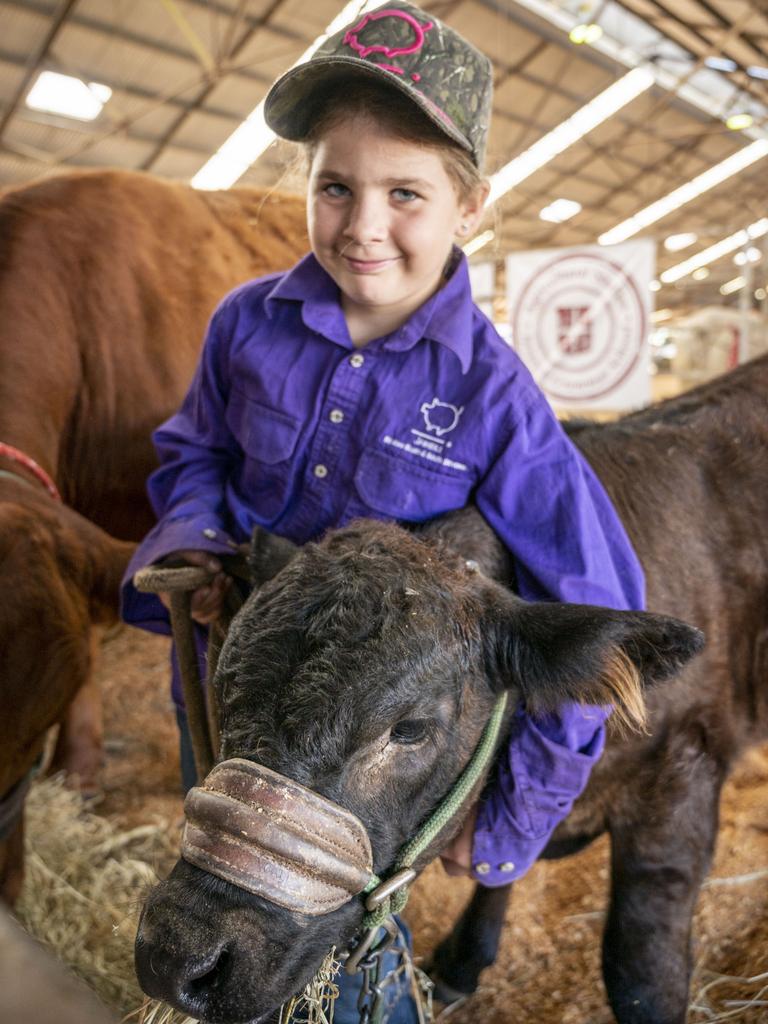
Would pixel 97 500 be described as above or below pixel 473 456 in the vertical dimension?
below

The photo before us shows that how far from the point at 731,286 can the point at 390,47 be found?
103 ft

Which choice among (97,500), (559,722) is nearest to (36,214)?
(97,500)

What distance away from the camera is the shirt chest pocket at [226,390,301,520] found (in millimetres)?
1772

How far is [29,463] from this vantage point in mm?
2361

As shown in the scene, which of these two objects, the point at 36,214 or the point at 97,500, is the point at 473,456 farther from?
the point at 36,214

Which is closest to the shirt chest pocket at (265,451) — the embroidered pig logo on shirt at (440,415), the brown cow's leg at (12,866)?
the embroidered pig logo on shirt at (440,415)

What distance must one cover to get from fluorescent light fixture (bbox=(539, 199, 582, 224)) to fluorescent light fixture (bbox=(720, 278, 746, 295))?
10.3m

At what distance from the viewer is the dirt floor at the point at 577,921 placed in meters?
2.27

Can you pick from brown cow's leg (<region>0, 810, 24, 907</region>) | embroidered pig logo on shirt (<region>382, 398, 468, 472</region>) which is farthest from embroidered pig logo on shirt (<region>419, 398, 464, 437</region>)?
brown cow's leg (<region>0, 810, 24, 907</region>)

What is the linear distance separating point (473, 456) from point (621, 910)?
45.6 inches

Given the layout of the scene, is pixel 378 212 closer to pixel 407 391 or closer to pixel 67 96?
pixel 407 391

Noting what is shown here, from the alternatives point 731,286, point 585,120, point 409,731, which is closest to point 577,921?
point 409,731

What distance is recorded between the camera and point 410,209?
1.62 meters

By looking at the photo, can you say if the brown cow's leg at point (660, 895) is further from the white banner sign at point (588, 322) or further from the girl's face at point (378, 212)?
the white banner sign at point (588, 322)
